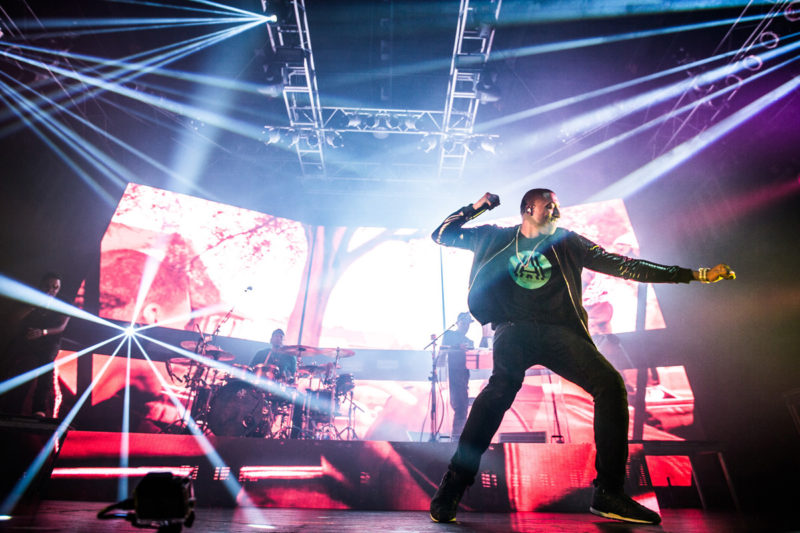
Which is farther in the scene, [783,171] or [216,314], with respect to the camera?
[216,314]

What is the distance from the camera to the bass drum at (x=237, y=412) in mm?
5000

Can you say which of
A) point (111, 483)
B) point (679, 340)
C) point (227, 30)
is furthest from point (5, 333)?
point (679, 340)

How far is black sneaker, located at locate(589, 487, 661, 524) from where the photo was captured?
1616 millimetres

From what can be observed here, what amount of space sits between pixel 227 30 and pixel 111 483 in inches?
307

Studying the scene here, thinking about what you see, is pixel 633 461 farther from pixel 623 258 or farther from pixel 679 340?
pixel 679 340

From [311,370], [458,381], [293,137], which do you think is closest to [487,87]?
[293,137]

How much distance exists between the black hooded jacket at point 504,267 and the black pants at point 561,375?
16cm

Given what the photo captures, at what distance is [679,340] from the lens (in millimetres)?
6520

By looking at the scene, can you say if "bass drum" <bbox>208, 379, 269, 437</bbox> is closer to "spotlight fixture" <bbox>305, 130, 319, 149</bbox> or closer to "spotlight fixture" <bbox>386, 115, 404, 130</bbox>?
"spotlight fixture" <bbox>305, 130, 319, 149</bbox>

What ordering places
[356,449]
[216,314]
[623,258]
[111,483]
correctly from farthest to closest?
[216,314]
[356,449]
[111,483]
[623,258]

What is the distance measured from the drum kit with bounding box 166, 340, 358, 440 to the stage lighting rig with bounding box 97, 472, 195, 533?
4.55m

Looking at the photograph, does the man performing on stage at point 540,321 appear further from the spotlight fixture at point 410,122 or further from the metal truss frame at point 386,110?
the spotlight fixture at point 410,122

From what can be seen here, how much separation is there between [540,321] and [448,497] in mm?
1080

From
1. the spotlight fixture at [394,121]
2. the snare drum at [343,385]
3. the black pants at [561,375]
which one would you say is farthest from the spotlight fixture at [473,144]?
the black pants at [561,375]
